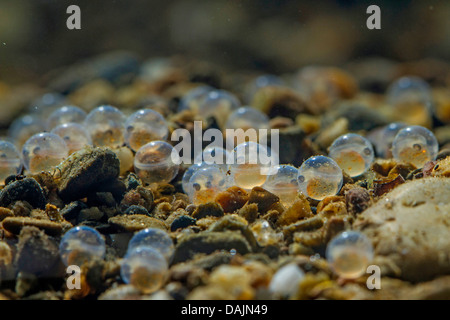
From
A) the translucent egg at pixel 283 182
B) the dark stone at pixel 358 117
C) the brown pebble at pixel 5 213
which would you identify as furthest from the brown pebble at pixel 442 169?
the brown pebble at pixel 5 213

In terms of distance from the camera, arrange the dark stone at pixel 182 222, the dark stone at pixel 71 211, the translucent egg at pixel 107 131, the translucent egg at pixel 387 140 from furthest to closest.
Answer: the translucent egg at pixel 387 140 < the translucent egg at pixel 107 131 < the dark stone at pixel 71 211 < the dark stone at pixel 182 222

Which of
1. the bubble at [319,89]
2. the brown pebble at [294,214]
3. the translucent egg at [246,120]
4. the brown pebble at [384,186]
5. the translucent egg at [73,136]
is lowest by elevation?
the brown pebble at [294,214]

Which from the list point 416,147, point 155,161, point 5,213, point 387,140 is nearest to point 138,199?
point 155,161

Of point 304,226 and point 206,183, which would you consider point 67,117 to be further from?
point 304,226

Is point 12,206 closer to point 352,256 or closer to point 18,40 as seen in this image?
point 352,256

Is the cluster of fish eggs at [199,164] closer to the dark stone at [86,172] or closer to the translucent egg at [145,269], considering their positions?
the translucent egg at [145,269]

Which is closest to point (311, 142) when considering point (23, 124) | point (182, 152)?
point (182, 152)

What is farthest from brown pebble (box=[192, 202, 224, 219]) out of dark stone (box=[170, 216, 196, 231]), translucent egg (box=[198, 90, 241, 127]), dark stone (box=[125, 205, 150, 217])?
translucent egg (box=[198, 90, 241, 127])
